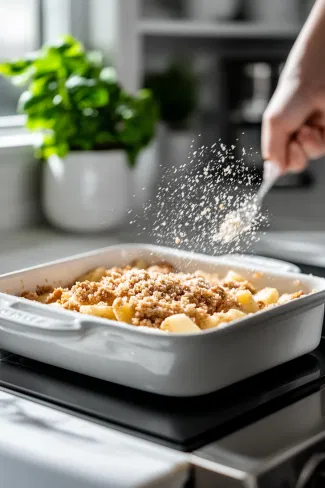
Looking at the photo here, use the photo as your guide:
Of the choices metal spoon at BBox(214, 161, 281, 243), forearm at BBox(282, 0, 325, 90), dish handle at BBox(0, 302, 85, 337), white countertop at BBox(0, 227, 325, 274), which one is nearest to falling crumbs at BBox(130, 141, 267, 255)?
metal spoon at BBox(214, 161, 281, 243)

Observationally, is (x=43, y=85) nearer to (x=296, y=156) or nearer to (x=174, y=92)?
(x=174, y=92)

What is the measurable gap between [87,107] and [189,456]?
136cm

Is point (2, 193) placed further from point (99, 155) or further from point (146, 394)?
point (146, 394)

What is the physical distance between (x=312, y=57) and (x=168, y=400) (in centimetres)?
51

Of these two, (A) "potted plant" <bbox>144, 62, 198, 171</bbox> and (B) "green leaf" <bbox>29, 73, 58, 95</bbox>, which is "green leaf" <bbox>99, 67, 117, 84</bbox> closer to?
(B) "green leaf" <bbox>29, 73, 58, 95</bbox>

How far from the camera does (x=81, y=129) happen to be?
1.97 meters

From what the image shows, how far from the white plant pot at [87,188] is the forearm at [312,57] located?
93 centimetres

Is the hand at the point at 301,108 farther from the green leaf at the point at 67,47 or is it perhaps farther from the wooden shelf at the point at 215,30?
the wooden shelf at the point at 215,30

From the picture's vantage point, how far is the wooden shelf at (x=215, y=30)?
2.18 m

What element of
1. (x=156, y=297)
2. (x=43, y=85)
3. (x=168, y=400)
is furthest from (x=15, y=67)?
(x=168, y=400)

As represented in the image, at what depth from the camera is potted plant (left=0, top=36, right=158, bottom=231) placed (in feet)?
6.42

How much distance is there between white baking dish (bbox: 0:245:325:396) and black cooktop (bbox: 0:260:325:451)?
0.05 feet

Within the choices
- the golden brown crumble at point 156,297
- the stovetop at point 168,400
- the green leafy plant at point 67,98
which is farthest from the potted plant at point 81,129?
the stovetop at point 168,400

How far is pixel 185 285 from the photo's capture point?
0.95 m
